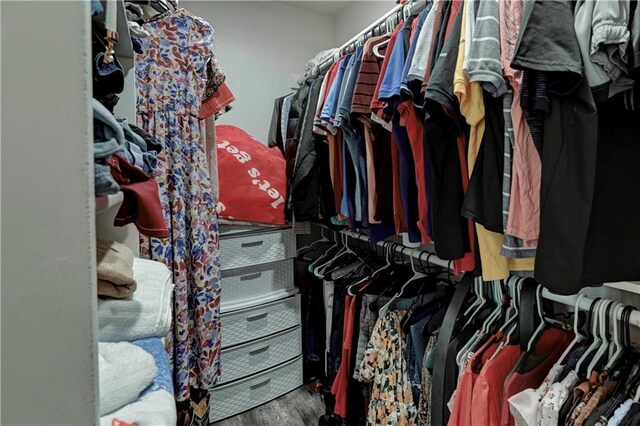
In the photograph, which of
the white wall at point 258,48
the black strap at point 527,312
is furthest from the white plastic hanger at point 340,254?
the black strap at point 527,312

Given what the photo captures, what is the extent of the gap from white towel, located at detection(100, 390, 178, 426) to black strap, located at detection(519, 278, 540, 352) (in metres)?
0.96

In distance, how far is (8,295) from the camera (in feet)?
1.09

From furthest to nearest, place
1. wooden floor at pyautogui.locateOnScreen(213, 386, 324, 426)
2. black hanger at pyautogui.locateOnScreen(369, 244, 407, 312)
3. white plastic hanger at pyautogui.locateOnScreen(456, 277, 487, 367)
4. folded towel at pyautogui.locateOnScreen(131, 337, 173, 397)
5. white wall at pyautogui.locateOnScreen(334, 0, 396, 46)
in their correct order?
white wall at pyautogui.locateOnScreen(334, 0, 396, 46), wooden floor at pyautogui.locateOnScreen(213, 386, 324, 426), black hanger at pyautogui.locateOnScreen(369, 244, 407, 312), white plastic hanger at pyautogui.locateOnScreen(456, 277, 487, 367), folded towel at pyautogui.locateOnScreen(131, 337, 173, 397)

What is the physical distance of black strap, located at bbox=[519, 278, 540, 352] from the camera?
1114 mm

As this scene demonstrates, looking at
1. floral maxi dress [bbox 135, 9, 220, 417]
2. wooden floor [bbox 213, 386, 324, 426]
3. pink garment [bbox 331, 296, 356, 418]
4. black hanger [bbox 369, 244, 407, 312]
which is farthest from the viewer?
wooden floor [bbox 213, 386, 324, 426]

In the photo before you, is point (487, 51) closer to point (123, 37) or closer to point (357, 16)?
point (123, 37)

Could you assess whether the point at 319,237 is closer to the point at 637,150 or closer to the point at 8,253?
the point at 637,150

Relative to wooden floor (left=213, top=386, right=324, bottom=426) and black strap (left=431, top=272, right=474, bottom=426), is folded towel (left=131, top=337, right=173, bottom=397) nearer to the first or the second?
black strap (left=431, top=272, right=474, bottom=426)

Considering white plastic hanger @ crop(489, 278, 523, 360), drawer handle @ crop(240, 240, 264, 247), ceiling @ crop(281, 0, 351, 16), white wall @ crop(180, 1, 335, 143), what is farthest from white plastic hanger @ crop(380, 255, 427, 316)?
ceiling @ crop(281, 0, 351, 16)

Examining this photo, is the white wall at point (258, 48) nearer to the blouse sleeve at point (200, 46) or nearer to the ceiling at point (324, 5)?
the ceiling at point (324, 5)

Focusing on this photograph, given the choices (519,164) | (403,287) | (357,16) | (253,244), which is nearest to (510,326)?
(403,287)

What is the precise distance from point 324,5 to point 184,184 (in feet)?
5.84

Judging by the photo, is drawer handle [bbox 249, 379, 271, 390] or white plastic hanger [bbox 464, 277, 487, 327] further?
drawer handle [bbox 249, 379, 271, 390]

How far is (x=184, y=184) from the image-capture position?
60.6 inches
